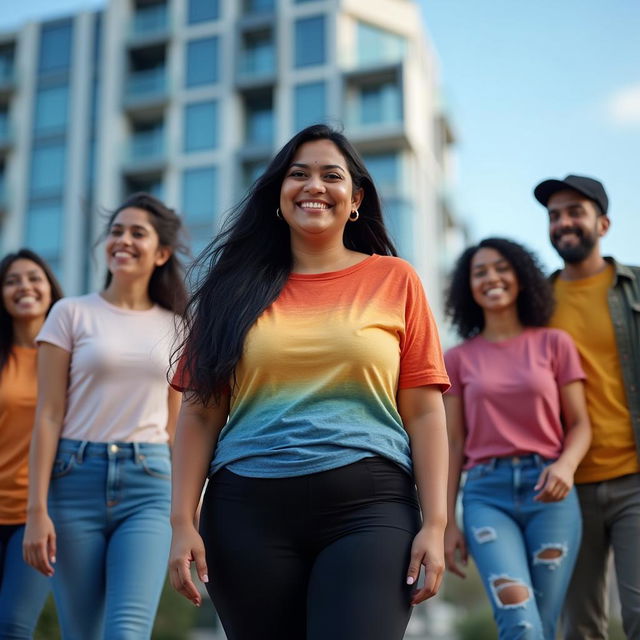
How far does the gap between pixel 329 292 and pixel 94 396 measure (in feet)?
5.64

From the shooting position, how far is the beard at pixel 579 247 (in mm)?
4734

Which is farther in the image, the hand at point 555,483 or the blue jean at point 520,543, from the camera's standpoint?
the hand at point 555,483

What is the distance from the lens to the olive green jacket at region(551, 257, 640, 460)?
4414 millimetres

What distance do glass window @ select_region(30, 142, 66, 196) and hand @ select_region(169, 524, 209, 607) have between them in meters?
33.7

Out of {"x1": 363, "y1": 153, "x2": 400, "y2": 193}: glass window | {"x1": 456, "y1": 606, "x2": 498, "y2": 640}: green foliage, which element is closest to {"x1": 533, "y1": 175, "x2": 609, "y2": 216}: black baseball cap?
{"x1": 456, "y1": 606, "x2": 498, "y2": 640}: green foliage

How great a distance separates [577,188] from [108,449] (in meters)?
2.76

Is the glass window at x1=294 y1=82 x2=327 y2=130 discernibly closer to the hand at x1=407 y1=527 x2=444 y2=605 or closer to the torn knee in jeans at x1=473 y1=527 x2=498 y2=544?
the torn knee in jeans at x1=473 y1=527 x2=498 y2=544

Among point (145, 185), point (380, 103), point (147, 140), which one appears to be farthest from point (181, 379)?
point (147, 140)

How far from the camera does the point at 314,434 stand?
2658mm

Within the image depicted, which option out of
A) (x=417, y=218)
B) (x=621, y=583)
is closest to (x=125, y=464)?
(x=621, y=583)

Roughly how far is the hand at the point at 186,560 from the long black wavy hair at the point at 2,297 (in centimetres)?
240

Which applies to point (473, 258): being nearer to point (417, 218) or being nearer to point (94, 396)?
point (94, 396)

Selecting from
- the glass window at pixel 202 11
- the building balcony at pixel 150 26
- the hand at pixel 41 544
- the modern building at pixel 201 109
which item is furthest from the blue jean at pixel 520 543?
the building balcony at pixel 150 26

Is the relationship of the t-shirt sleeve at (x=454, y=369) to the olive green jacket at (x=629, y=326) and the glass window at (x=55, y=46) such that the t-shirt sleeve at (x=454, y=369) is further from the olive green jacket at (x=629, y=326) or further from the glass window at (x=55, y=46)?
the glass window at (x=55, y=46)
